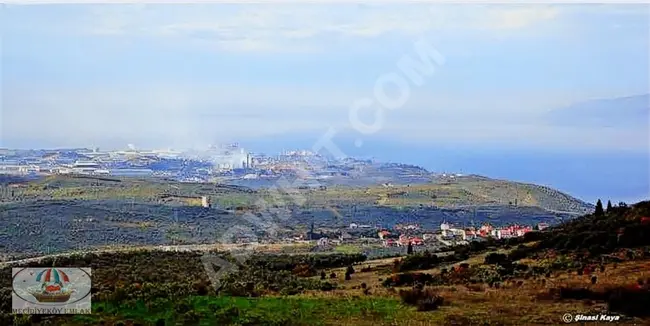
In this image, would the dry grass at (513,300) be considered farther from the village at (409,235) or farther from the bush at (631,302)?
the village at (409,235)

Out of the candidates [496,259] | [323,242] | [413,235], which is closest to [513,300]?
[496,259]

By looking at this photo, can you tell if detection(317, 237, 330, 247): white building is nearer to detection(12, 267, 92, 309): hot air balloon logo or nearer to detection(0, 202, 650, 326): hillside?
detection(0, 202, 650, 326): hillside

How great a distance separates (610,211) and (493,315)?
457 inches

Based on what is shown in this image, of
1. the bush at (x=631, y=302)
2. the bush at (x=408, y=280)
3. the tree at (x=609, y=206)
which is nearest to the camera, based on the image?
the bush at (x=631, y=302)

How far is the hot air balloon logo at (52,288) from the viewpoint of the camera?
8.59 metres

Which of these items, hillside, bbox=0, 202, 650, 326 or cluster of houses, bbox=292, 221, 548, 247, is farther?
cluster of houses, bbox=292, 221, 548, 247

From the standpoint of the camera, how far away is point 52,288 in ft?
28.5

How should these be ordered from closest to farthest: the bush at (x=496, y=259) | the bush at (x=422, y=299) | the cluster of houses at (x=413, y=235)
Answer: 1. the bush at (x=422, y=299)
2. the bush at (x=496, y=259)
3. the cluster of houses at (x=413, y=235)

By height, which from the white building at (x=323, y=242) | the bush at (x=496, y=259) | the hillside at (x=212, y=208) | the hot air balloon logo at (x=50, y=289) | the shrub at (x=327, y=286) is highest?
the hillside at (x=212, y=208)

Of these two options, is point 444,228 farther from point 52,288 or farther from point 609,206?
point 52,288

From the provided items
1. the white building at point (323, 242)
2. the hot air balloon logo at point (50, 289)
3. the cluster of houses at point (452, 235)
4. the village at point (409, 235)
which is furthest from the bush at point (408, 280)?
the cluster of houses at point (452, 235)
